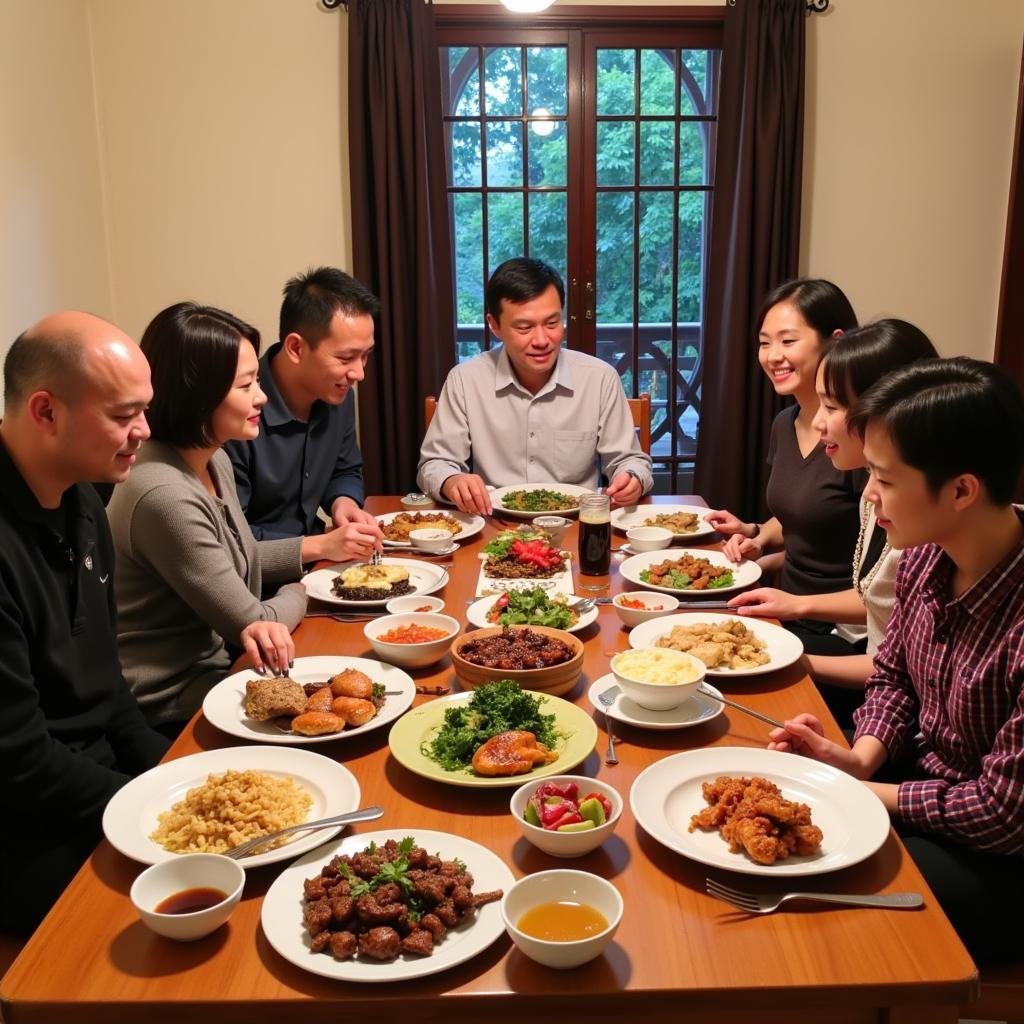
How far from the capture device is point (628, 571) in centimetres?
234

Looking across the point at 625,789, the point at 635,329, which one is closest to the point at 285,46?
the point at 635,329

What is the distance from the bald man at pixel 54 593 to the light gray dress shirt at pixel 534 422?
181cm

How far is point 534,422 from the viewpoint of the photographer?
3.50 m

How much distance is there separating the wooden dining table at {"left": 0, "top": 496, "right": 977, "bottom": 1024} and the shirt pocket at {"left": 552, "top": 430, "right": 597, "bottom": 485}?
2298mm

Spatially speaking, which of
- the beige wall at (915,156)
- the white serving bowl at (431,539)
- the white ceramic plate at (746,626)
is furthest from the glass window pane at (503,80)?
the white ceramic plate at (746,626)

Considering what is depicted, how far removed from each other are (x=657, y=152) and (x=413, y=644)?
11.4 feet

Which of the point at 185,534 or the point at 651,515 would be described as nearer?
the point at 185,534

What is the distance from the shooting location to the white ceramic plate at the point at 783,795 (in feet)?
3.95

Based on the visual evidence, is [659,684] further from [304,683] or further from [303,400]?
[303,400]

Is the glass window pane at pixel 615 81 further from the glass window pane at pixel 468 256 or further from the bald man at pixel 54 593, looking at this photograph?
the bald man at pixel 54 593

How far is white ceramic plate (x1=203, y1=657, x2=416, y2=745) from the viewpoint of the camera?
1539 millimetres

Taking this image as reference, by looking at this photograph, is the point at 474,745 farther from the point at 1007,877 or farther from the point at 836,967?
the point at 1007,877

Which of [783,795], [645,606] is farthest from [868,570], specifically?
[783,795]

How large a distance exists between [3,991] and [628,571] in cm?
158
